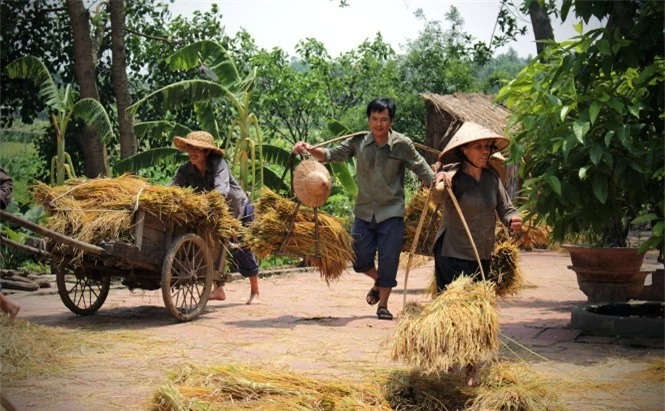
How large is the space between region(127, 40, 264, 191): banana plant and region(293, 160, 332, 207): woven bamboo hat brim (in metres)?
4.69

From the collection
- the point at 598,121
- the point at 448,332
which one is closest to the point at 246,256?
the point at 598,121

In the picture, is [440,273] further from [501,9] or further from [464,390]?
[501,9]

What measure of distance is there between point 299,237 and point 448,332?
12.5 ft

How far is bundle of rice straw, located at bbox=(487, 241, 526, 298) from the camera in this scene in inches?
337

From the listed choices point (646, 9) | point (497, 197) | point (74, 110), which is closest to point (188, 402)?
point (497, 197)

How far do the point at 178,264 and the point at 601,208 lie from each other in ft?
11.9

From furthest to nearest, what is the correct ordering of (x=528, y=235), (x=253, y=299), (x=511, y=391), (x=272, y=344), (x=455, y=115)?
(x=455, y=115) < (x=528, y=235) < (x=253, y=299) < (x=272, y=344) < (x=511, y=391)

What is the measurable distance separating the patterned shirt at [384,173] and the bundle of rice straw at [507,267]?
97 centimetres

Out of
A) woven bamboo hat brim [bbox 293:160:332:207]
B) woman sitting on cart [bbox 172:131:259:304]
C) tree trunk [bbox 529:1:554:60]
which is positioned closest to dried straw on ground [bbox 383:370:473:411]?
woven bamboo hat brim [bbox 293:160:332:207]

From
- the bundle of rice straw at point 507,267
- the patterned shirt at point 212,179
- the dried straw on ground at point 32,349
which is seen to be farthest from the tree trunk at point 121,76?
the bundle of rice straw at point 507,267

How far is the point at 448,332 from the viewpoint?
4.73 m

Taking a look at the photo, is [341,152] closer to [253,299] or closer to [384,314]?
[384,314]

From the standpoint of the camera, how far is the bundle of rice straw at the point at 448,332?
4727mm

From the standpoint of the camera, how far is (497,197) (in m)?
6.35
